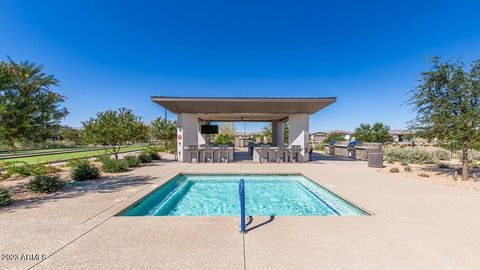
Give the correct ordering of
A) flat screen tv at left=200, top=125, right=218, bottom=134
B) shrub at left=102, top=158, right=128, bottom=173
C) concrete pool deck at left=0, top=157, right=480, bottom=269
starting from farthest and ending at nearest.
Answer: flat screen tv at left=200, top=125, right=218, bottom=134 < shrub at left=102, top=158, right=128, bottom=173 < concrete pool deck at left=0, top=157, right=480, bottom=269

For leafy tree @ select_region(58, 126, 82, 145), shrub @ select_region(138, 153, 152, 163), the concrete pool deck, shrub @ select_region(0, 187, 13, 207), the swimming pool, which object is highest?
leafy tree @ select_region(58, 126, 82, 145)

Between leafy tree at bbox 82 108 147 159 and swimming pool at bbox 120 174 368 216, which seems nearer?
swimming pool at bbox 120 174 368 216

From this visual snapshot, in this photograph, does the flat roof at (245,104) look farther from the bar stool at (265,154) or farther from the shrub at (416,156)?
the shrub at (416,156)

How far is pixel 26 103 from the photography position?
550 cm

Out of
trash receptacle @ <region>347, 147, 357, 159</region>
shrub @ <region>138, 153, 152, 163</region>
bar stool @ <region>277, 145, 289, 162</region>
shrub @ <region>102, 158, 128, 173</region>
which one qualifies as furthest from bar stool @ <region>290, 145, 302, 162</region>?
shrub @ <region>102, 158, 128, 173</region>

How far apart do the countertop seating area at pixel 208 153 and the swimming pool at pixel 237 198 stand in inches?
161

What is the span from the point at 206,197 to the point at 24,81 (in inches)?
248

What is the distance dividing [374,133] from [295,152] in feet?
69.4

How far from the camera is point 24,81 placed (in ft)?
19.0

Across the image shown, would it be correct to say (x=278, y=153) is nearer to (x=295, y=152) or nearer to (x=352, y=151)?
(x=295, y=152)

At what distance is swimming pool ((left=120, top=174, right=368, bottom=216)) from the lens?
5562mm

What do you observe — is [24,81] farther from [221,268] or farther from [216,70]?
[216,70]

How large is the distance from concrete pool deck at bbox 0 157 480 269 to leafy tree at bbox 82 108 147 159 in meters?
6.94

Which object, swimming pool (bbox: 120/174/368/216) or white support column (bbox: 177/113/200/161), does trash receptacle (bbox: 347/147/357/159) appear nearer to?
swimming pool (bbox: 120/174/368/216)
